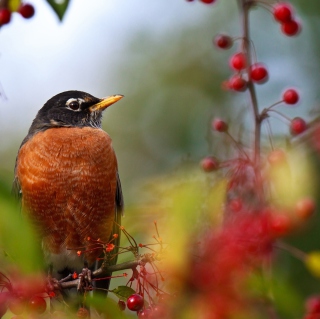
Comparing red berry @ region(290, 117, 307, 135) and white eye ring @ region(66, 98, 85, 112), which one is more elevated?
red berry @ region(290, 117, 307, 135)

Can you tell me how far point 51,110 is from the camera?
522 centimetres

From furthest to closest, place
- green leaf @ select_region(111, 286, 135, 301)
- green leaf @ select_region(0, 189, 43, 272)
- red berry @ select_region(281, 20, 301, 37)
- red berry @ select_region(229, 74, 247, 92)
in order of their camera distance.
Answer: red berry @ select_region(281, 20, 301, 37), red berry @ select_region(229, 74, 247, 92), green leaf @ select_region(111, 286, 135, 301), green leaf @ select_region(0, 189, 43, 272)

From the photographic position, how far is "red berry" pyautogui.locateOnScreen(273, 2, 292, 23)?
116 inches

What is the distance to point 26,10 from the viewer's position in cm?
292

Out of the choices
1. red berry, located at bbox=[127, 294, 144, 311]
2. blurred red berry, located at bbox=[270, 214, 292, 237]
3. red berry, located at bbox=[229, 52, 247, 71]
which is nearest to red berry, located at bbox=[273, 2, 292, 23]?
red berry, located at bbox=[229, 52, 247, 71]

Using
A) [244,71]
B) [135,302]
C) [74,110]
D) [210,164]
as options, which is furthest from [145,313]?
[74,110]

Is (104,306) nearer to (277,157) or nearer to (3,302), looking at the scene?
(3,302)

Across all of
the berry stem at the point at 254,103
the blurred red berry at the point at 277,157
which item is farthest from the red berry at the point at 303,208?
the berry stem at the point at 254,103

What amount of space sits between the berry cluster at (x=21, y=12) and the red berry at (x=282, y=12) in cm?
105

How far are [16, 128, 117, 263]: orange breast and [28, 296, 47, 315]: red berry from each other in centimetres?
196

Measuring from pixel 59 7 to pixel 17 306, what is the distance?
100cm

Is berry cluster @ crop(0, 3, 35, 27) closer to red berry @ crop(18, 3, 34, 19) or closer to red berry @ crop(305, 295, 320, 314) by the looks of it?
red berry @ crop(18, 3, 34, 19)

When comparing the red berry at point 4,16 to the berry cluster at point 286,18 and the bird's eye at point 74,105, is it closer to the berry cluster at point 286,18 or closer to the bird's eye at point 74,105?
the berry cluster at point 286,18

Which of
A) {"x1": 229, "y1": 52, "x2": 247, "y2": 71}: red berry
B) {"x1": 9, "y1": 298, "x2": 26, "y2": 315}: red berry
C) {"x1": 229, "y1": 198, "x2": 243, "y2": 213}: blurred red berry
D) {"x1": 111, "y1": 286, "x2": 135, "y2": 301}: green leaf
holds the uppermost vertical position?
{"x1": 229, "y1": 52, "x2": 247, "y2": 71}: red berry
